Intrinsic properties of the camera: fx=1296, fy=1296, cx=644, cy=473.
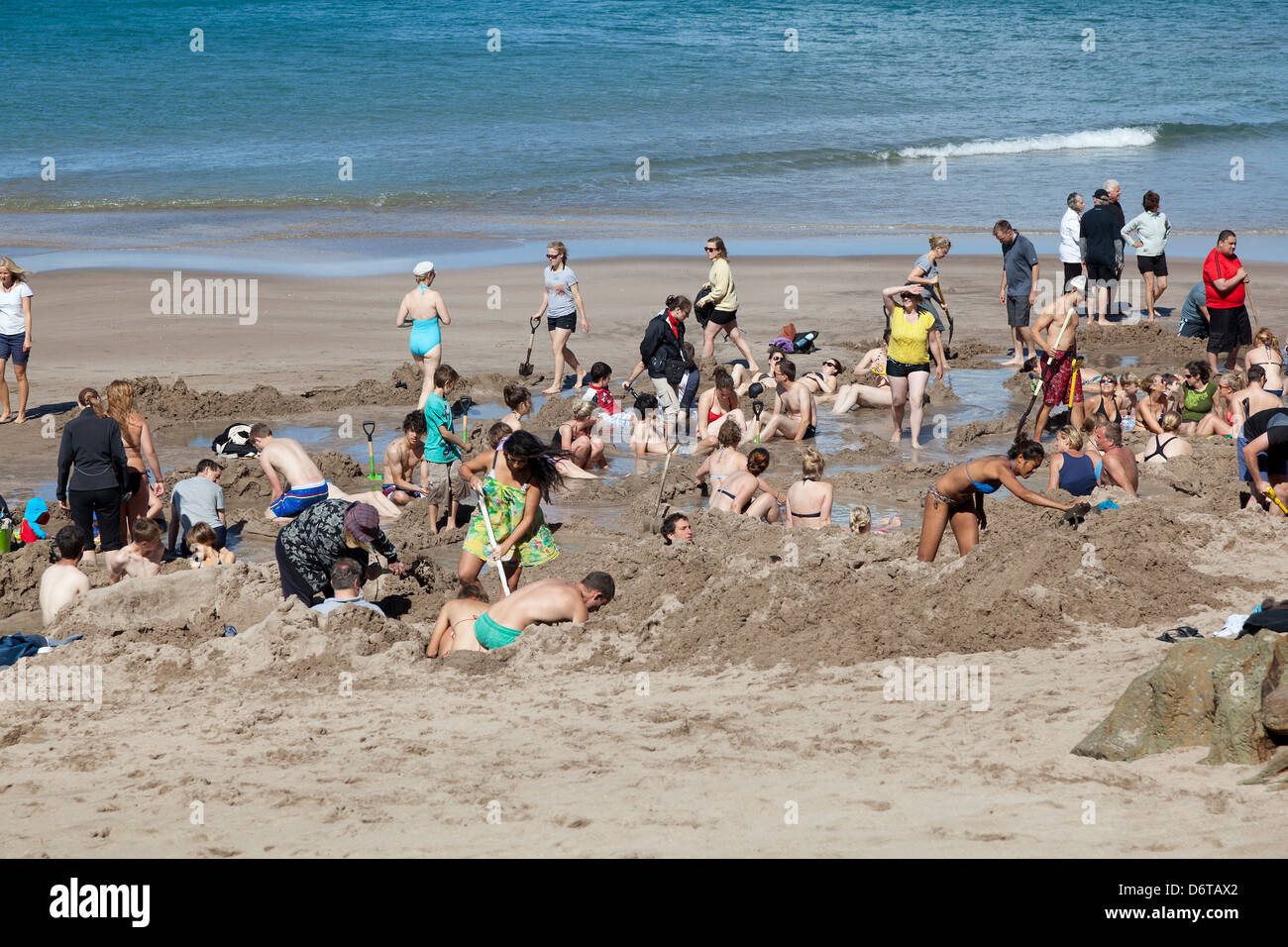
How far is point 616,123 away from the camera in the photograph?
38.7m

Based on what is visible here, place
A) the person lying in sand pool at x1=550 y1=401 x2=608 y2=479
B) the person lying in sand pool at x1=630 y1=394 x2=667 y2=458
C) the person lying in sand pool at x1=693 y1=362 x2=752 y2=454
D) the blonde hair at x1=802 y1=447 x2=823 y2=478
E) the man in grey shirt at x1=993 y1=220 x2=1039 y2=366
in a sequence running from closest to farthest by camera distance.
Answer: the blonde hair at x1=802 y1=447 x2=823 y2=478 < the person lying in sand pool at x1=550 y1=401 x2=608 y2=479 < the person lying in sand pool at x1=693 y1=362 x2=752 y2=454 < the person lying in sand pool at x1=630 y1=394 x2=667 y2=458 < the man in grey shirt at x1=993 y1=220 x2=1039 y2=366

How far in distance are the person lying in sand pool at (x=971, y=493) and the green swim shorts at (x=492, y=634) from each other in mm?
2896

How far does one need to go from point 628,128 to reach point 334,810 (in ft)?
114

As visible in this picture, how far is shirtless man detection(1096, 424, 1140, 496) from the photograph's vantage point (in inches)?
389

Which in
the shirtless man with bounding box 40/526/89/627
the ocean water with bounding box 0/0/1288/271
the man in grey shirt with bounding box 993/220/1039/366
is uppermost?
the ocean water with bounding box 0/0/1288/271

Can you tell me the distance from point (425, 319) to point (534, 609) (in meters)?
5.88

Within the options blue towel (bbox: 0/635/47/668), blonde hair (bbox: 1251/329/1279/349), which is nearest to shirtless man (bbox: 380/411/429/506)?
blue towel (bbox: 0/635/47/668)

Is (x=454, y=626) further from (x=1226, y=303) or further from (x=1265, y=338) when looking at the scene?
(x=1226, y=303)

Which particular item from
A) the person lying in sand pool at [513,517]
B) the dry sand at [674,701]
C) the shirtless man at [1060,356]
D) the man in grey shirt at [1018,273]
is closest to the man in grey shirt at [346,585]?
the dry sand at [674,701]

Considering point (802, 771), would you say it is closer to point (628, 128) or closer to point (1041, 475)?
point (1041, 475)

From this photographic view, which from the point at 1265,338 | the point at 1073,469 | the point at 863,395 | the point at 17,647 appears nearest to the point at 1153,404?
the point at 1265,338

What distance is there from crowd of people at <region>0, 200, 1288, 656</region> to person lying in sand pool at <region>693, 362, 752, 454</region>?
21 mm

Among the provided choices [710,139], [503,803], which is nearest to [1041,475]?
[503,803]

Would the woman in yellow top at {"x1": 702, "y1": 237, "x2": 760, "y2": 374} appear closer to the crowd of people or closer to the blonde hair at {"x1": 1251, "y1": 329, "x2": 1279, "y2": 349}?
the crowd of people
